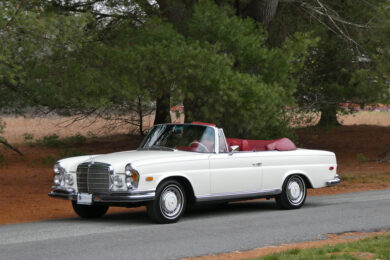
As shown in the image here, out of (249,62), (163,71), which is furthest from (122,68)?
(249,62)

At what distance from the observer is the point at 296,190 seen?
12055mm

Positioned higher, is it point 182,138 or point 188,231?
point 182,138

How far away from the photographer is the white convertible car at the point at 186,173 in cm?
982

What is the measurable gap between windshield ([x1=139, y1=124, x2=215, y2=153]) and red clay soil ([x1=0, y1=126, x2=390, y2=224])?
1884 mm

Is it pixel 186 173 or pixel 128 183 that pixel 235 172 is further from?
pixel 128 183

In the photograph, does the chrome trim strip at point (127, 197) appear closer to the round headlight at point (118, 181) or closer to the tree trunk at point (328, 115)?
the round headlight at point (118, 181)

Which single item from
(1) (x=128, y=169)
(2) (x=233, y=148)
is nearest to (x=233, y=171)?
(2) (x=233, y=148)

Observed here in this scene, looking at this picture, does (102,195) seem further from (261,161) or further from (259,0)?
(259,0)

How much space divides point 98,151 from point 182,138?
17.0 metres

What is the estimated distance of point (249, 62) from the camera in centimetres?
1536

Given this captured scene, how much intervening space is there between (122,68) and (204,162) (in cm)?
503

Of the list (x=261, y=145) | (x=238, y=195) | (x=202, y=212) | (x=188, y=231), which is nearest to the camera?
(x=188, y=231)

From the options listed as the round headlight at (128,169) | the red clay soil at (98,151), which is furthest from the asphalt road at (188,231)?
Answer: the red clay soil at (98,151)

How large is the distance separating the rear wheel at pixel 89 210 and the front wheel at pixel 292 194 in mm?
3252
